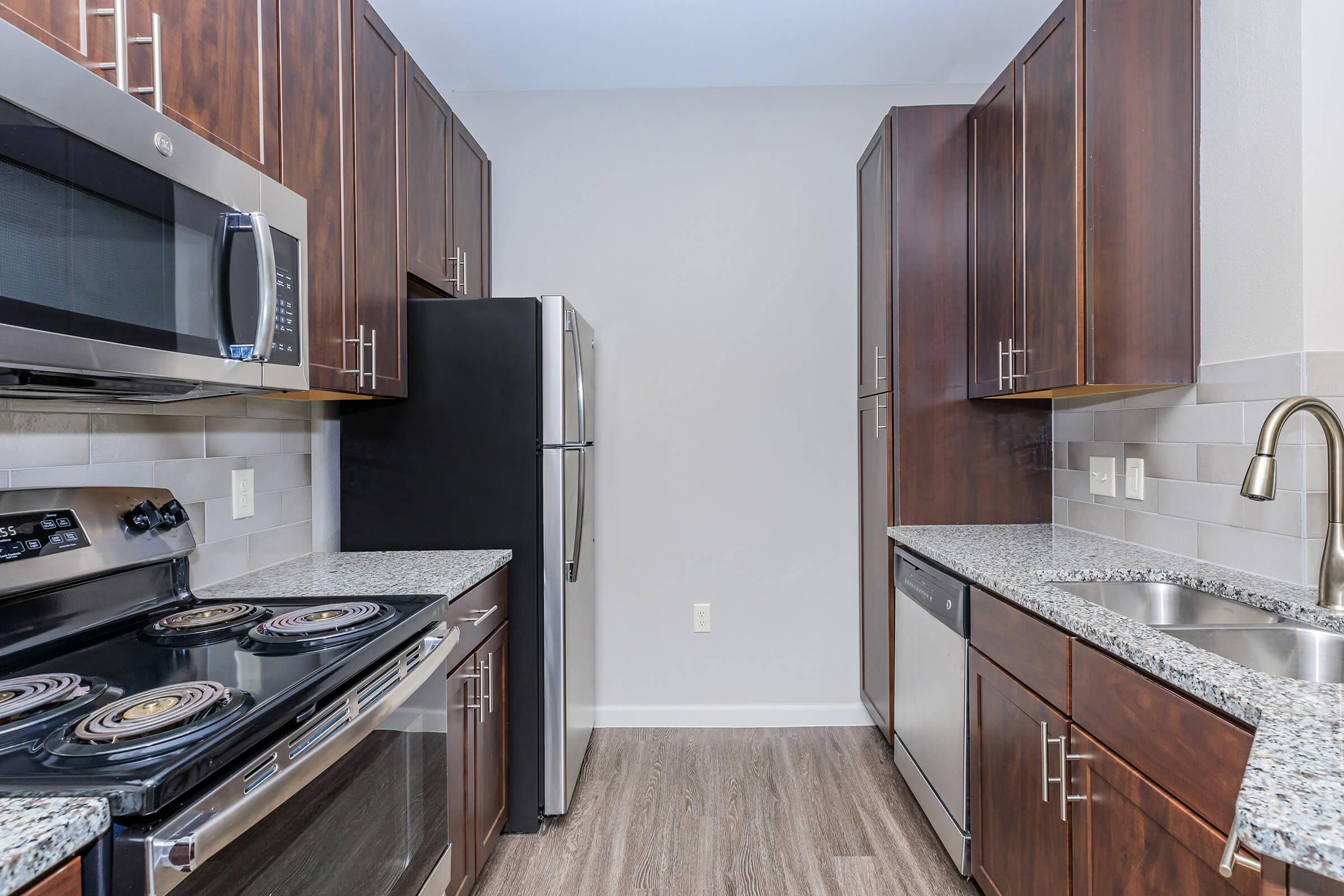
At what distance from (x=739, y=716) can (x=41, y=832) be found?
249 cm

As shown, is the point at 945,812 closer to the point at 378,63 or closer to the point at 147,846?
the point at 147,846

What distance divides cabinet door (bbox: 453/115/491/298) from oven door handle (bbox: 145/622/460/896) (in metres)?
1.55

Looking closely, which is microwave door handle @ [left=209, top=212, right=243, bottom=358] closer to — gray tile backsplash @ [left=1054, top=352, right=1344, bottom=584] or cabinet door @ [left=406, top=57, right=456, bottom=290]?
cabinet door @ [left=406, top=57, right=456, bottom=290]

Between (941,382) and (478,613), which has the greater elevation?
(941,382)

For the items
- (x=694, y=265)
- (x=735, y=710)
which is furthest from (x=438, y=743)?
(x=694, y=265)

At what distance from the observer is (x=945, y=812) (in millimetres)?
1893

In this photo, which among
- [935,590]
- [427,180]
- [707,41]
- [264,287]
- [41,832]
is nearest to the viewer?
[41,832]

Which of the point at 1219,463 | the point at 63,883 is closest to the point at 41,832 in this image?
the point at 63,883

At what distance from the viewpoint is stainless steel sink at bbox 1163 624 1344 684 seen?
3.85ft

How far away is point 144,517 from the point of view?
1.39m

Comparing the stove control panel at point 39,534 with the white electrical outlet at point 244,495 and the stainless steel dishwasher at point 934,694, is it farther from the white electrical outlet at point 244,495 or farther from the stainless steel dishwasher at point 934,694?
the stainless steel dishwasher at point 934,694

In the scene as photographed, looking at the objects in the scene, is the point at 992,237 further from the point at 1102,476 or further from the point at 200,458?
the point at 200,458

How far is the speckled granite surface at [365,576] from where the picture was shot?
159 cm

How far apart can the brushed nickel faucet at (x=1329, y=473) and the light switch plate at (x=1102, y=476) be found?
77cm
